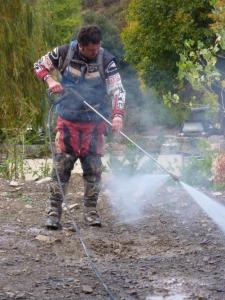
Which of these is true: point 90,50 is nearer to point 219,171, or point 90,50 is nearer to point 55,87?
point 55,87

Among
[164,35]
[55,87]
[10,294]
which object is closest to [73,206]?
[55,87]

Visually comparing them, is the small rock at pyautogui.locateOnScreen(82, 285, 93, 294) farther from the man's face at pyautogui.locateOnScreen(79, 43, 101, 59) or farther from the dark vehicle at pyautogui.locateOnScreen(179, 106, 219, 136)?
the dark vehicle at pyautogui.locateOnScreen(179, 106, 219, 136)

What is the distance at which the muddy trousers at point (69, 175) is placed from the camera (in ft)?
18.9

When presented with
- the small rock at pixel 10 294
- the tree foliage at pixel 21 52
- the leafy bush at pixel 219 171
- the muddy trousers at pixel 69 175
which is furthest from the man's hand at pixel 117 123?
the tree foliage at pixel 21 52

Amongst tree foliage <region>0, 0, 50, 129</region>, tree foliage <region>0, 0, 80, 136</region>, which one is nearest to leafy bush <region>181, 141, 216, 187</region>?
tree foliage <region>0, 0, 80, 136</region>

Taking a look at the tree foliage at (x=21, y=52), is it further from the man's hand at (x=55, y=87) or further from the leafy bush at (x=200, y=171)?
the man's hand at (x=55, y=87)

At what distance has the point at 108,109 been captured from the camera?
236 inches

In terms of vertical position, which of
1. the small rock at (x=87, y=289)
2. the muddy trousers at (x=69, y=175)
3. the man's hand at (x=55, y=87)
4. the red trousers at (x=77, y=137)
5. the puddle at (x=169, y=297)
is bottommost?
the puddle at (x=169, y=297)

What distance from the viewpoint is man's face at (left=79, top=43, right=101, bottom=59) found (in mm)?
5445

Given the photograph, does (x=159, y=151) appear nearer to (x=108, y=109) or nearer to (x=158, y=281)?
(x=108, y=109)

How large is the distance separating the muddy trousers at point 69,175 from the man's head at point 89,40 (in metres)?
0.89

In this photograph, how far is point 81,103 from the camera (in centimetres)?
572

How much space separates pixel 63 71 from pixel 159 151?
3.89m

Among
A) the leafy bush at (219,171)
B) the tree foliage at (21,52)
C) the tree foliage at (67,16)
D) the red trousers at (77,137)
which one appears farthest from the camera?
the tree foliage at (67,16)
